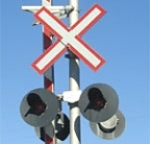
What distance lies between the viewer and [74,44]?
5156 millimetres

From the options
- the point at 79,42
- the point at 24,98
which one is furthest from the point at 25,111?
the point at 79,42

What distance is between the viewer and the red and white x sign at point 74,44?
5109 millimetres

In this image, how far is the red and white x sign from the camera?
16.8ft

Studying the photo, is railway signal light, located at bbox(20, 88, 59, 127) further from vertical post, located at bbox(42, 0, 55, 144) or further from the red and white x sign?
vertical post, located at bbox(42, 0, 55, 144)

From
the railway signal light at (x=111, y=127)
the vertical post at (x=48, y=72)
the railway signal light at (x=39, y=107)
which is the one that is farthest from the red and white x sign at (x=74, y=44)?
the railway signal light at (x=111, y=127)

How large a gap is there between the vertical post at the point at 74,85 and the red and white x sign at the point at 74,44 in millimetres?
101

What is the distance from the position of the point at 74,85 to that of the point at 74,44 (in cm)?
40

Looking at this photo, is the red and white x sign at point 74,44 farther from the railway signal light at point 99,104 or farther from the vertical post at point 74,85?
the railway signal light at point 99,104

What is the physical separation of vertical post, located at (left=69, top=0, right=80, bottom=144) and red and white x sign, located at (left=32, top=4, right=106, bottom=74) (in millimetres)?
101

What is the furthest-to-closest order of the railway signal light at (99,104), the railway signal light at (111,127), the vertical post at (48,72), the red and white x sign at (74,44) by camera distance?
the vertical post at (48,72)
the railway signal light at (111,127)
the red and white x sign at (74,44)
the railway signal light at (99,104)

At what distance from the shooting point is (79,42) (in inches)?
202

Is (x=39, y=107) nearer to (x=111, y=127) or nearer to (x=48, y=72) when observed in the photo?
(x=48, y=72)

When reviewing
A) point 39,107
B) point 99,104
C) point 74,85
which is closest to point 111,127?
point 99,104

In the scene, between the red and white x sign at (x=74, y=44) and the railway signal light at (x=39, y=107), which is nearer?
the railway signal light at (x=39, y=107)
